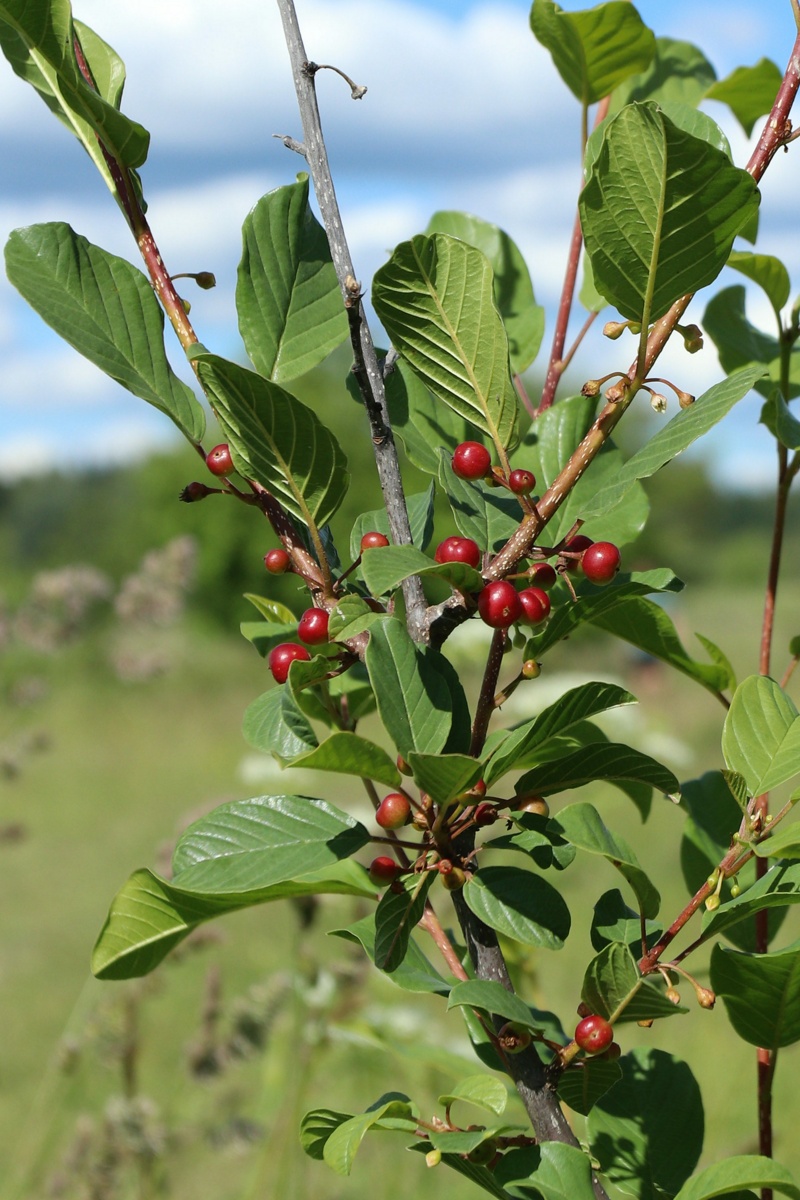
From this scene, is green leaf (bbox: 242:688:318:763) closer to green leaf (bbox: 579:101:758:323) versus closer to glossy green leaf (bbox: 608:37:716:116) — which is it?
green leaf (bbox: 579:101:758:323)

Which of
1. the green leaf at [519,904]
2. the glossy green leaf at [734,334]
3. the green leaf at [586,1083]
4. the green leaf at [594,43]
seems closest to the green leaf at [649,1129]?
the green leaf at [586,1083]

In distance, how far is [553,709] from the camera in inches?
19.6

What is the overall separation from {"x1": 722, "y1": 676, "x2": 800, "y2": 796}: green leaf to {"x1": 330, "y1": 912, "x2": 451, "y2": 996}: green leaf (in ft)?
0.64

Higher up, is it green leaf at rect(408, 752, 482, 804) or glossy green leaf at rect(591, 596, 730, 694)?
glossy green leaf at rect(591, 596, 730, 694)

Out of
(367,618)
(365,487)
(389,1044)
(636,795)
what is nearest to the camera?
(367,618)

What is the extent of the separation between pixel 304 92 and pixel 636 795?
475mm

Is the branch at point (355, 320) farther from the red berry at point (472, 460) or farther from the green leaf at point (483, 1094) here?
the green leaf at point (483, 1094)

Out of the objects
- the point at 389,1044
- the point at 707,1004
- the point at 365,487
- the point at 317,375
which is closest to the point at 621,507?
the point at 707,1004

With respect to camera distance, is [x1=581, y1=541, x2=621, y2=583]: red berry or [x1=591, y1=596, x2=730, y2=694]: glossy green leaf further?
[x1=591, y1=596, x2=730, y2=694]: glossy green leaf

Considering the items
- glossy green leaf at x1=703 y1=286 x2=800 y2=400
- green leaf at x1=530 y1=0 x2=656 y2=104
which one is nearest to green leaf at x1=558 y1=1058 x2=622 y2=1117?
glossy green leaf at x1=703 y1=286 x2=800 y2=400

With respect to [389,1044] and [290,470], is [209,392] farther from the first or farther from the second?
[389,1044]

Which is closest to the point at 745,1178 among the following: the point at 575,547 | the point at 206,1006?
the point at 575,547

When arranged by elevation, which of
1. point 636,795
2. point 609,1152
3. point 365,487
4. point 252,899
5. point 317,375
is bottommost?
point 609,1152

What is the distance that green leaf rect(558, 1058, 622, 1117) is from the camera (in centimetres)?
55
